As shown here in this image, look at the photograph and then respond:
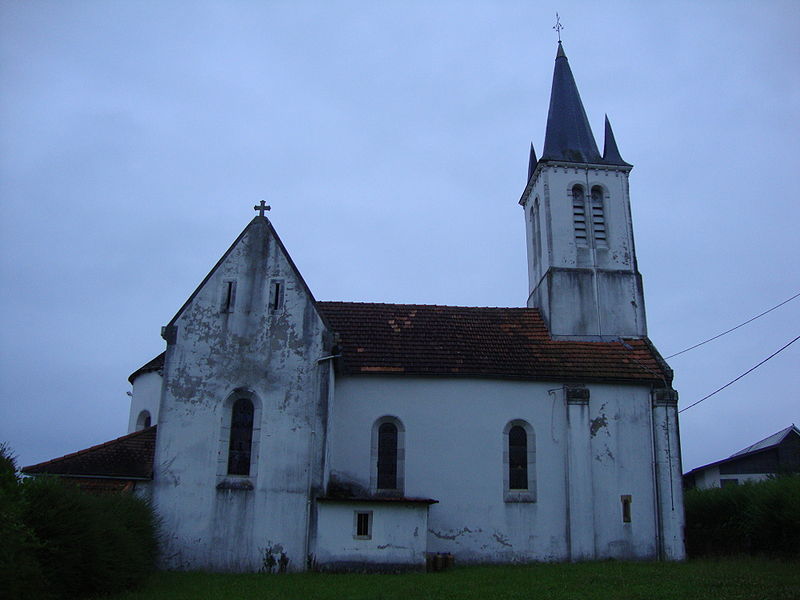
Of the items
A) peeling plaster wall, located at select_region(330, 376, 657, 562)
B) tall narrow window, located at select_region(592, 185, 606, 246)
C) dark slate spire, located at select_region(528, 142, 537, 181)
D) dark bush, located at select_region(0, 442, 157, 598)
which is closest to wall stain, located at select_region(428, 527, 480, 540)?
peeling plaster wall, located at select_region(330, 376, 657, 562)

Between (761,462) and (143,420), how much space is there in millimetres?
35579

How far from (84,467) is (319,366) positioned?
7.64 metres

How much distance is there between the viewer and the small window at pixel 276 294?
22.3 meters

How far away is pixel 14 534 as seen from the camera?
40.3ft

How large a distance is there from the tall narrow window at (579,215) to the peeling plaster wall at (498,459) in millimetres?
7232

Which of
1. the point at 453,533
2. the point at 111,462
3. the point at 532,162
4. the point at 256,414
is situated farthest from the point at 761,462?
the point at 111,462

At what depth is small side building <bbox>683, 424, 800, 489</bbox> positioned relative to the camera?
4003 cm

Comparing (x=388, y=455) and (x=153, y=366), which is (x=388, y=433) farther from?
(x=153, y=366)

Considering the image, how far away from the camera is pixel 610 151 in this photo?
101 ft

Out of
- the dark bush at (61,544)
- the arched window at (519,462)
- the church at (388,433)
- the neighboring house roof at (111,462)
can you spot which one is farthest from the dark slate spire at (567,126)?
the dark bush at (61,544)

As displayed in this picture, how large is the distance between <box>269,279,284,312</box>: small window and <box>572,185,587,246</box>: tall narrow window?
523 inches

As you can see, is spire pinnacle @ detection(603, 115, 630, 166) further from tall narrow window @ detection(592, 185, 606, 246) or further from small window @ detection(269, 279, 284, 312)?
small window @ detection(269, 279, 284, 312)

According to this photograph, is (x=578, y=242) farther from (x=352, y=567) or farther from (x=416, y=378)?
(x=352, y=567)

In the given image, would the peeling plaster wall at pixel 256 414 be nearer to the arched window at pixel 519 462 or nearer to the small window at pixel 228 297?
the small window at pixel 228 297
